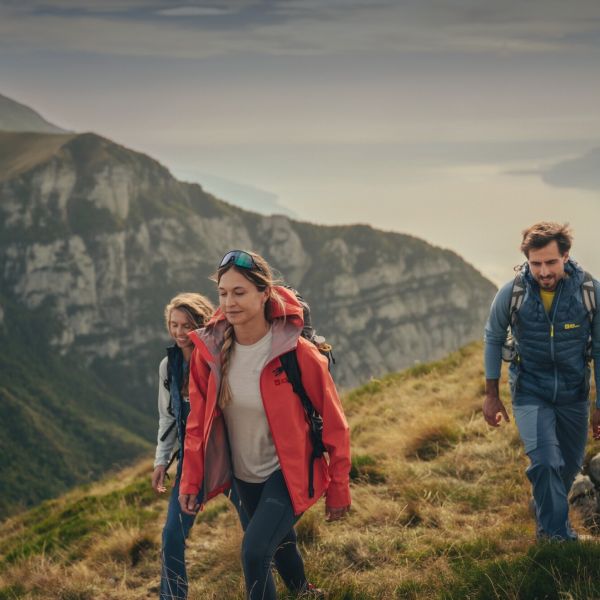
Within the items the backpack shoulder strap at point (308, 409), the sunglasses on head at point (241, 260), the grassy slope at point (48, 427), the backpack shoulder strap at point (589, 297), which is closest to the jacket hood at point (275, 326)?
the backpack shoulder strap at point (308, 409)

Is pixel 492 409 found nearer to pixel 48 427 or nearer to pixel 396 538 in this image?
pixel 396 538

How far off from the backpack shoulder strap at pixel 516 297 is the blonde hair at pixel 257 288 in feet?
6.09

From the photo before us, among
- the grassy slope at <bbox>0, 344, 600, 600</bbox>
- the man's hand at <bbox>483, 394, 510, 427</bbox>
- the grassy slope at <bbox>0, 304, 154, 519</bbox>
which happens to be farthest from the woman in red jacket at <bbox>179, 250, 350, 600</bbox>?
the grassy slope at <bbox>0, 304, 154, 519</bbox>

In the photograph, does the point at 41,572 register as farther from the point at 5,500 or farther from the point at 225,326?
the point at 5,500

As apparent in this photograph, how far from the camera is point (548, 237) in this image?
4.72m

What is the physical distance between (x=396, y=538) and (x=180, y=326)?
2.61 meters

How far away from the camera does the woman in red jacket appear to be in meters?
3.99

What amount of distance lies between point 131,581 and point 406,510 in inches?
107

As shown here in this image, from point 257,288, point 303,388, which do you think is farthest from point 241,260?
→ point 303,388

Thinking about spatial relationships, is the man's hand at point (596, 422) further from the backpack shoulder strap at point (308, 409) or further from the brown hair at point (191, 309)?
the brown hair at point (191, 309)

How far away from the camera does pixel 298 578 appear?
457cm

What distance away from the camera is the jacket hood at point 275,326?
4102mm

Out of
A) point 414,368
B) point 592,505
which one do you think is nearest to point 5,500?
point 414,368

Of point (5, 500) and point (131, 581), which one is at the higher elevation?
point (131, 581)
